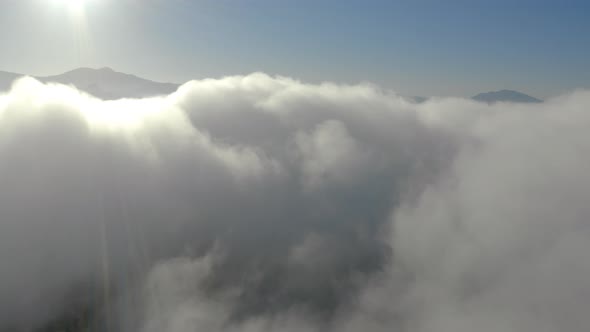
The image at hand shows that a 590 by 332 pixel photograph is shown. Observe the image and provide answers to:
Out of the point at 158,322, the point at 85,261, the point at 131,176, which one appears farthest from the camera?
the point at 131,176

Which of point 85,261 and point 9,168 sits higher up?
point 9,168

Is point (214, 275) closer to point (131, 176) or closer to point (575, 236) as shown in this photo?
point (131, 176)

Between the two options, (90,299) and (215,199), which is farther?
(215,199)

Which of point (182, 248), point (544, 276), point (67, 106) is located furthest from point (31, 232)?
point (544, 276)

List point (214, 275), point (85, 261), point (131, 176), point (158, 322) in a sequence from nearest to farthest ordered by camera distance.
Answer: point (158, 322) → point (85, 261) → point (214, 275) → point (131, 176)

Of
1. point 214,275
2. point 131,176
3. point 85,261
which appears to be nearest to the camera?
point 85,261

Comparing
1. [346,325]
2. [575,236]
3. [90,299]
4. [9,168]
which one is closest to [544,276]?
[575,236]

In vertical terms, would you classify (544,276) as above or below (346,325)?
above

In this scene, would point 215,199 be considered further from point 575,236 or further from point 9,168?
point 575,236

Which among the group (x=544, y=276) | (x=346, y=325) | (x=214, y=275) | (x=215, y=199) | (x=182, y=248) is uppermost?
(x=215, y=199)
